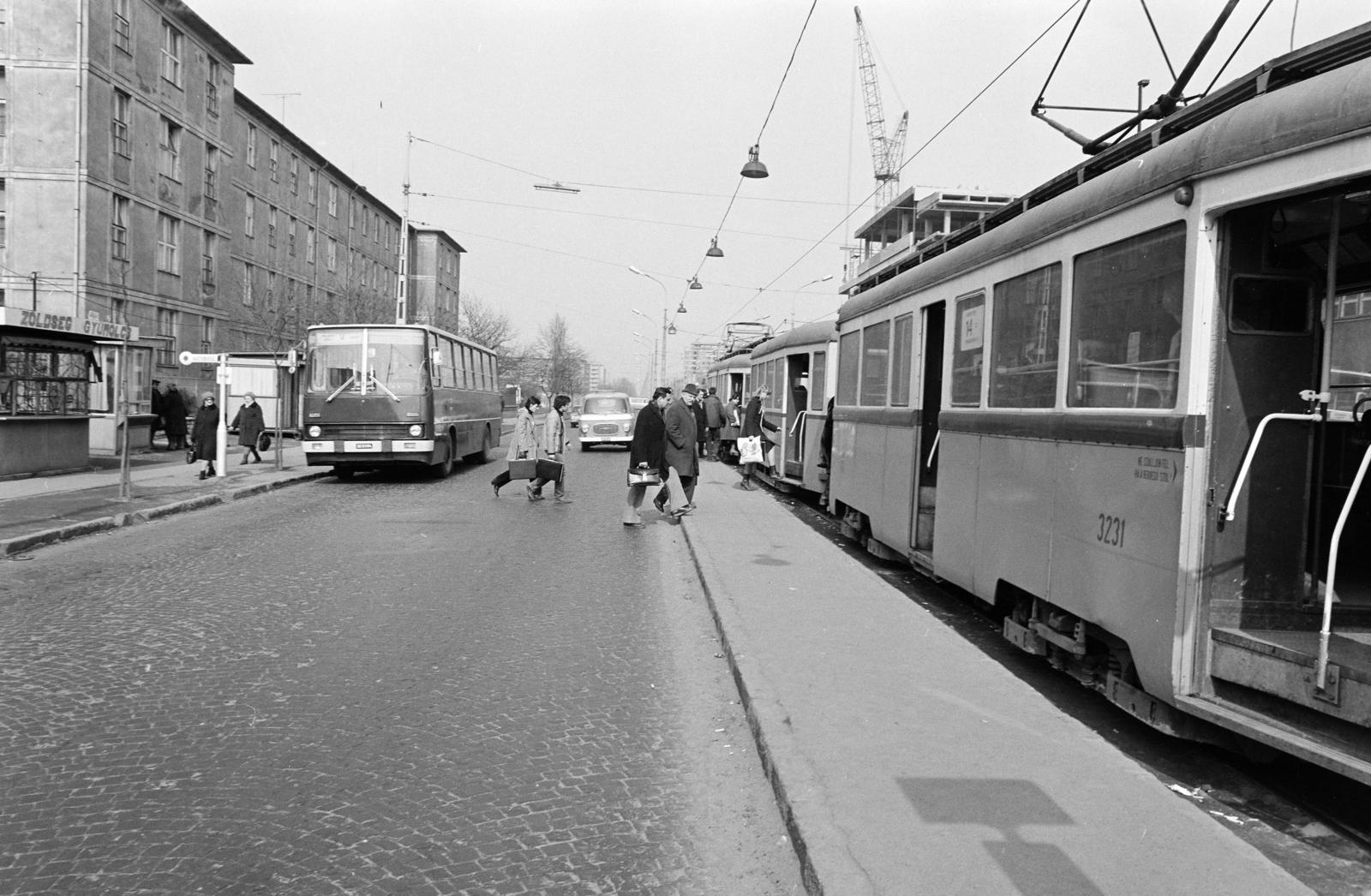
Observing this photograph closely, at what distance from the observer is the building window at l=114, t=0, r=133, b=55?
31828mm

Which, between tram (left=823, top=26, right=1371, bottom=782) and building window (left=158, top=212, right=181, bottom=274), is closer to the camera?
tram (left=823, top=26, right=1371, bottom=782)

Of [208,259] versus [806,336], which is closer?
[806,336]

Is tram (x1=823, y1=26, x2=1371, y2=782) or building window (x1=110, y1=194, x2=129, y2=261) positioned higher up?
building window (x1=110, y1=194, x2=129, y2=261)

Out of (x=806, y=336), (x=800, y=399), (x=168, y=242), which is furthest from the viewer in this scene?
(x=168, y=242)

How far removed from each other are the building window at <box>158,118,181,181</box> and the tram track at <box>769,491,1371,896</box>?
118 ft

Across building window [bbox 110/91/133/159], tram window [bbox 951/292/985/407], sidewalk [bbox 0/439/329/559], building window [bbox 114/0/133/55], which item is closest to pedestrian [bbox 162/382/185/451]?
sidewalk [bbox 0/439/329/559]

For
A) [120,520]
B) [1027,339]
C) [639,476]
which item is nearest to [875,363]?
[639,476]

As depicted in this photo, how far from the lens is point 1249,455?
14.9 ft

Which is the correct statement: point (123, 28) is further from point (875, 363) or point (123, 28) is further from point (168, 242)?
point (875, 363)

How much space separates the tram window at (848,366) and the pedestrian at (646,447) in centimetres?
235

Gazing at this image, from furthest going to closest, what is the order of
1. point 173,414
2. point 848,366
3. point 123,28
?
point 123,28, point 173,414, point 848,366

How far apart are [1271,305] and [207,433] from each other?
64.0 feet

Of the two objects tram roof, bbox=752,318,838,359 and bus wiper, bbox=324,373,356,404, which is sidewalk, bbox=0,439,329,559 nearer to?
bus wiper, bbox=324,373,356,404

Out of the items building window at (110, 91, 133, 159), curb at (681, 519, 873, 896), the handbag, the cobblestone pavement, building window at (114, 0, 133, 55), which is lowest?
the cobblestone pavement
